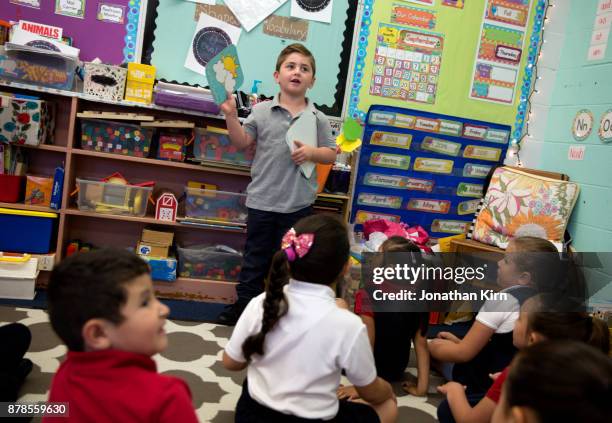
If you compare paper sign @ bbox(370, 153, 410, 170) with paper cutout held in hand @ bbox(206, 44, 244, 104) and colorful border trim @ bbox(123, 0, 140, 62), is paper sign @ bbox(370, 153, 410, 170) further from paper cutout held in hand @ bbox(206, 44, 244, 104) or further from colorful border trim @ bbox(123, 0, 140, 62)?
colorful border trim @ bbox(123, 0, 140, 62)

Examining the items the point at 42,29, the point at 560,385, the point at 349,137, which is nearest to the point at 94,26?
the point at 42,29

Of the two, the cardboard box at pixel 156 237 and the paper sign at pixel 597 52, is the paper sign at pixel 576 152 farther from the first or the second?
the cardboard box at pixel 156 237

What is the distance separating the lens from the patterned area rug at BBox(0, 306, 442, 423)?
1822mm

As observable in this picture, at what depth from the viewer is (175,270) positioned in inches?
116

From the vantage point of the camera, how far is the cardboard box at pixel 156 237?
9.86ft

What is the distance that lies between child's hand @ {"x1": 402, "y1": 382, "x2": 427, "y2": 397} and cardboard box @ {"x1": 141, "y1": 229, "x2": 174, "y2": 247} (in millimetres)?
1533

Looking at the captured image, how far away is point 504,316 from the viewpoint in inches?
72.7

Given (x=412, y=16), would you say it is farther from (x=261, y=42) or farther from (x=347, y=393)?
(x=347, y=393)

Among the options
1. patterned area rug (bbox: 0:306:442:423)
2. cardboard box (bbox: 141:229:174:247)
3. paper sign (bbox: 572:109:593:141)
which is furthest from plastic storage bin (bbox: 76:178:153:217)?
paper sign (bbox: 572:109:593:141)

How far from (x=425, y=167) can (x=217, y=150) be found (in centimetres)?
136

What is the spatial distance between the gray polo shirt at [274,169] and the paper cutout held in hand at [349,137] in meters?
0.30

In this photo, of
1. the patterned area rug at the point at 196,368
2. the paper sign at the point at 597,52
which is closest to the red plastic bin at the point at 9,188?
the patterned area rug at the point at 196,368

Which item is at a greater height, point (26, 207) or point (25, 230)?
point (26, 207)

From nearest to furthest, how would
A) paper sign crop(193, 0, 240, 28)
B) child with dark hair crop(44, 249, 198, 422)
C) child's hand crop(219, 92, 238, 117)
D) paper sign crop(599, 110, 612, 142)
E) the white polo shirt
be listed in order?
child with dark hair crop(44, 249, 198, 422) < the white polo shirt < child's hand crop(219, 92, 238, 117) < paper sign crop(599, 110, 612, 142) < paper sign crop(193, 0, 240, 28)
